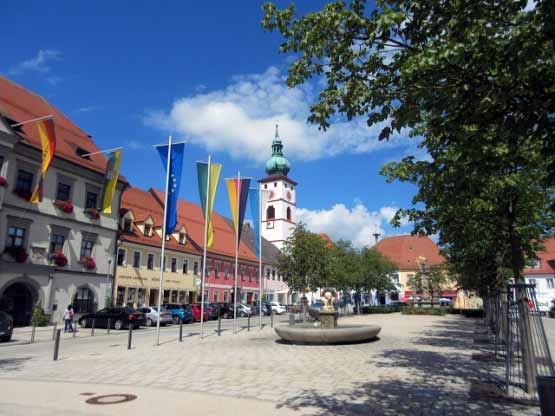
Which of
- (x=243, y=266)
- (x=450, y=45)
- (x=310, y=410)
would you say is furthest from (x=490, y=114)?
(x=243, y=266)

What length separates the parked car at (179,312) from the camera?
118ft

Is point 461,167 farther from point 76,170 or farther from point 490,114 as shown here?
point 76,170

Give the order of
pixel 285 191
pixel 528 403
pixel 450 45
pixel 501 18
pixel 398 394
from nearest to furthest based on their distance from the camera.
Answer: pixel 450 45
pixel 501 18
pixel 528 403
pixel 398 394
pixel 285 191

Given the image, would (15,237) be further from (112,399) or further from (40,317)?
(112,399)

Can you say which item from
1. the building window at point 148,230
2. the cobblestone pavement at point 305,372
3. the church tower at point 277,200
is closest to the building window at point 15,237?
the cobblestone pavement at point 305,372

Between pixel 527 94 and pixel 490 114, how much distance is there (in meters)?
0.44

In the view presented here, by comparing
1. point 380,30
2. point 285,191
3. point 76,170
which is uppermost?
point 285,191

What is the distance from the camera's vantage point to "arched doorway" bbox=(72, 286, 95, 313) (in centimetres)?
3356

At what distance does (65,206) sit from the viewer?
32438 mm

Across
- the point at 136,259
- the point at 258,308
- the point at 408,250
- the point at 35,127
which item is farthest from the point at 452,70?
the point at 408,250

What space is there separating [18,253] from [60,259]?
3.36 metres

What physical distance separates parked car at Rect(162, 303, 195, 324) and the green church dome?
64517 mm

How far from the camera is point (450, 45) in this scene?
197 inches

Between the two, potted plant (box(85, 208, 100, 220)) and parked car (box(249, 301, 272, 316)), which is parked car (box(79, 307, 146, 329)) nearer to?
potted plant (box(85, 208, 100, 220))
